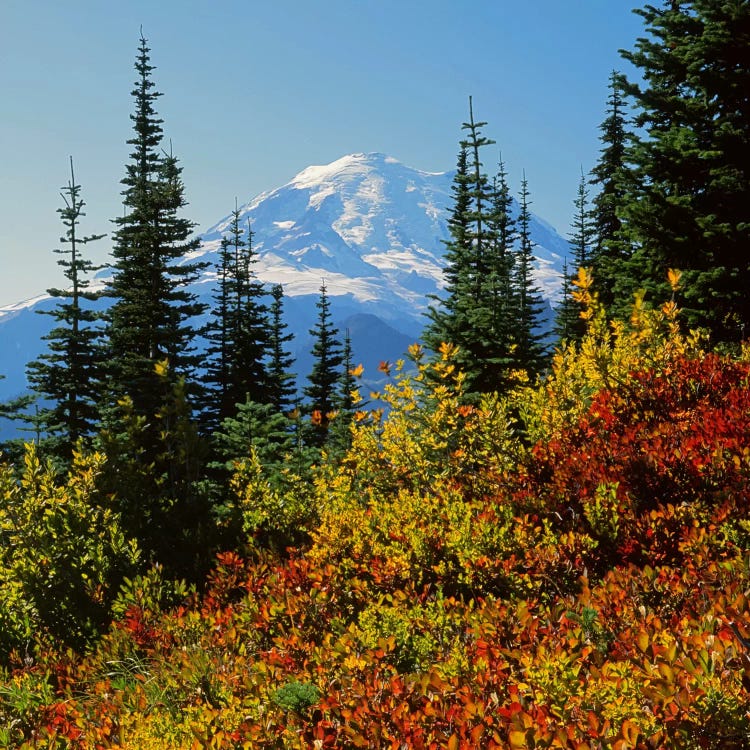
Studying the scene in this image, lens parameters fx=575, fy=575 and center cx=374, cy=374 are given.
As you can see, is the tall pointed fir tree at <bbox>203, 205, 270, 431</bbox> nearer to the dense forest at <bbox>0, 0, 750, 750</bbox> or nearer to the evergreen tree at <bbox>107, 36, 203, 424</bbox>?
the evergreen tree at <bbox>107, 36, 203, 424</bbox>

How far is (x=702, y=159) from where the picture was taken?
1079cm

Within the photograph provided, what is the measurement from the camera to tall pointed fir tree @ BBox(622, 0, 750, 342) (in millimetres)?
10219

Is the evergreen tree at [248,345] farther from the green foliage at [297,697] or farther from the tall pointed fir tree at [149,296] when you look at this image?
the green foliage at [297,697]

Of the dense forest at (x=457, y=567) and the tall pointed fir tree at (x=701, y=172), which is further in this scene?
the tall pointed fir tree at (x=701, y=172)

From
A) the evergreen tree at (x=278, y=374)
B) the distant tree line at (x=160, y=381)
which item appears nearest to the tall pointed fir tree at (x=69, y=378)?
the distant tree line at (x=160, y=381)

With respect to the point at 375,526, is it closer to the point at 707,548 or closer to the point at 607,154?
the point at 707,548

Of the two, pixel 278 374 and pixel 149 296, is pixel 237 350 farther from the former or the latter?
pixel 149 296

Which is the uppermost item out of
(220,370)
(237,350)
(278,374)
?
(237,350)

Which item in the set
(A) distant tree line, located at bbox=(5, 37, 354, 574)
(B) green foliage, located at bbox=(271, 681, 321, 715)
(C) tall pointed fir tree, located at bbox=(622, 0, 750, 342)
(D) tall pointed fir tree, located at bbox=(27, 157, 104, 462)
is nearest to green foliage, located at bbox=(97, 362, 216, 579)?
(A) distant tree line, located at bbox=(5, 37, 354, 574)

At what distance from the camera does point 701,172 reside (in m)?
10.9

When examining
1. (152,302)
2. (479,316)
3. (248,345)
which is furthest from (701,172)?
(248,345)

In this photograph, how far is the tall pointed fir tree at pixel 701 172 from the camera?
402 inches

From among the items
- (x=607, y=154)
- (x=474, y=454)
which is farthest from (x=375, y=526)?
(x=607, y=154)

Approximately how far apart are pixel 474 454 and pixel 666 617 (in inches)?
116
